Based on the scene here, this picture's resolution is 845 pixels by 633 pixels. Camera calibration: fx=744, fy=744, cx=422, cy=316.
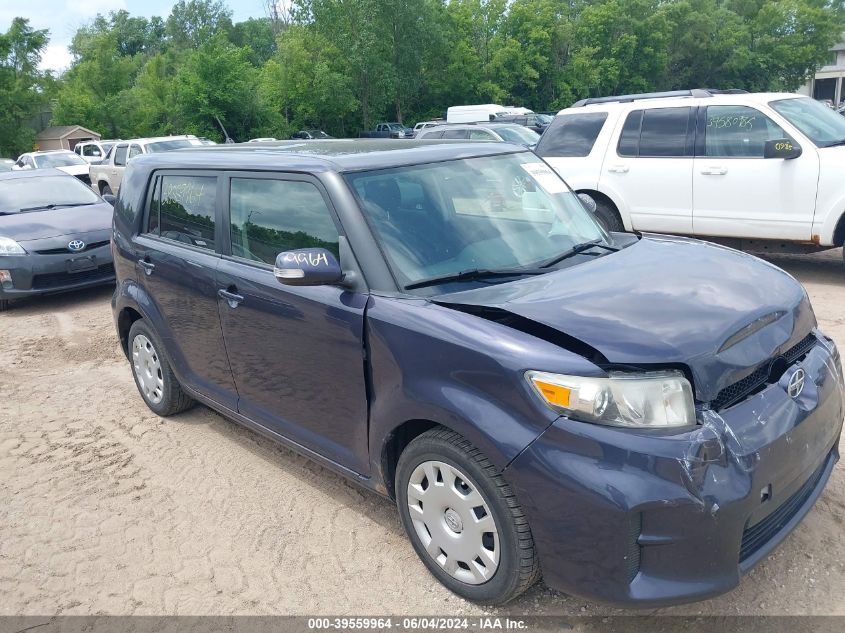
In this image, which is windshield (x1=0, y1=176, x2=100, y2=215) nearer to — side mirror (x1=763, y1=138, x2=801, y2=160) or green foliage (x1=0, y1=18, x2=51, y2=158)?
side mirror (x1=763, y1=138, x2=801, y2=160)

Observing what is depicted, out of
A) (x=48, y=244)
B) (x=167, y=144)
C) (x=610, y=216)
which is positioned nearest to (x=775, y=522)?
(x=610, y=216)

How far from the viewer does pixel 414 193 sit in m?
3.59

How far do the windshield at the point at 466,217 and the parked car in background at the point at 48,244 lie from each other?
259 inches

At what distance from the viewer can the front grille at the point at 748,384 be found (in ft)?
8.73

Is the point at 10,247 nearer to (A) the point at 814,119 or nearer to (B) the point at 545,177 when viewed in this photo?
(B) the point at 545,177

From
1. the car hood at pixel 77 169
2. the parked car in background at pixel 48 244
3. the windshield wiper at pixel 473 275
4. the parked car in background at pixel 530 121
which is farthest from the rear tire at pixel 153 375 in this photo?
the parked car in background at pixel 530 121

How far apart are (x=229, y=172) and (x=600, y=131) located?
5926 millimetres

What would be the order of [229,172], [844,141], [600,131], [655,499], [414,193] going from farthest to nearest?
[600,131] → [844,141] → [229,172] → [414,193] → [655,499]

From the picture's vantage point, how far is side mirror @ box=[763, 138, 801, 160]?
7328 mm

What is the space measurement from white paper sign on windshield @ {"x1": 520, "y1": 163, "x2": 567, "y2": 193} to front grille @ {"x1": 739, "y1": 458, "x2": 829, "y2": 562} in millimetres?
1982

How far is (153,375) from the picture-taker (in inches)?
205

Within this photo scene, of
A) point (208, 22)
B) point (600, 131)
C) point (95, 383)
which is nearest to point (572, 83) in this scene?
point (600, 131)

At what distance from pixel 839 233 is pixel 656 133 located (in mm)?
2230

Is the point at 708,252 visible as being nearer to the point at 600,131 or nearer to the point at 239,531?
the point at 239,531
